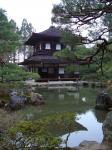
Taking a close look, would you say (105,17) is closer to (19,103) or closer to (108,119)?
(108,119)

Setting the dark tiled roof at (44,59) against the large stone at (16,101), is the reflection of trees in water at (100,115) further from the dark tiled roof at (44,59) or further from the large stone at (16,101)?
A: the dark tiled roof at (44,59)

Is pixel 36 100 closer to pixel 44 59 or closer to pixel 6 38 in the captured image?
pixel 6 38

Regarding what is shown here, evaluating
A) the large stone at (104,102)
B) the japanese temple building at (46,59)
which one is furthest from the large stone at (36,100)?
the japanese temple building at (46,59)

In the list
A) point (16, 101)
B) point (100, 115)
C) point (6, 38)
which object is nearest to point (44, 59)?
point (6, 38)

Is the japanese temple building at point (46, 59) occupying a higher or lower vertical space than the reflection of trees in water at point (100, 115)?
higher

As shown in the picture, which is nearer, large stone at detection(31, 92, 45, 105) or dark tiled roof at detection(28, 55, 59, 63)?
large stone at detection(31, 92, 45, 105)

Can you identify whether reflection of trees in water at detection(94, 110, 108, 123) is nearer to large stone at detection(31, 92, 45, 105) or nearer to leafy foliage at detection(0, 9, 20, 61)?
large stone at detection(31, 92, 45, 105)

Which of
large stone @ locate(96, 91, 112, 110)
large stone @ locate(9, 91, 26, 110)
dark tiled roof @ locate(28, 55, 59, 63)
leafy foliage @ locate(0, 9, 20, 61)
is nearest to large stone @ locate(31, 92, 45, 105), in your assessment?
large stone @ locate(9, 91, 26, 110)

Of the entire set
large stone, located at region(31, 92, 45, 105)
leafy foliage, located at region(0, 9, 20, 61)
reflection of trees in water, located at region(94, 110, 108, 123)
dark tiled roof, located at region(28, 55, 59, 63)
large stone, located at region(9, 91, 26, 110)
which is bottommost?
reflection of trees in water, located at region(94, 110, 108, 123)

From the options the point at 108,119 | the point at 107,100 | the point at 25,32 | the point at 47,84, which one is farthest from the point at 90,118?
the point at 25,32

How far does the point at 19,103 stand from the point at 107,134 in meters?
8.04

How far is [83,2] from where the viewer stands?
7.93 meters

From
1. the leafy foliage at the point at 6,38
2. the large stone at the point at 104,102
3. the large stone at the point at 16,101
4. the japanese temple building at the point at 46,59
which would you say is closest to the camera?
the leafy foliage at the point at 6,38

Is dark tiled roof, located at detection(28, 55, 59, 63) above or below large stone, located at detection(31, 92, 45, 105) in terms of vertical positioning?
above
